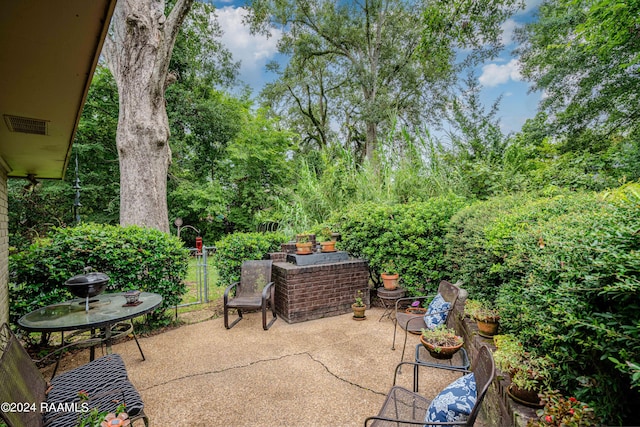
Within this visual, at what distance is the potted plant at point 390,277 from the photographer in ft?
15.0

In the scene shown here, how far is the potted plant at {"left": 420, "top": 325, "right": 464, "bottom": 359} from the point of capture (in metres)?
2.29

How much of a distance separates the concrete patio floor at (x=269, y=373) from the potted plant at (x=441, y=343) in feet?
1.57

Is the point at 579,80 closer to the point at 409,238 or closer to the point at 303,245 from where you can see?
the point at 409,238

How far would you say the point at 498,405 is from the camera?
6.06 feet

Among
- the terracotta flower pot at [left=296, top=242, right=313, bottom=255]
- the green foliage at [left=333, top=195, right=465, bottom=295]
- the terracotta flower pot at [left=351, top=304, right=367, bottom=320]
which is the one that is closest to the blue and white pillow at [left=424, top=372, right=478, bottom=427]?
the terracotta flower pot at [left=351, top=304, right=367, bottom=320]

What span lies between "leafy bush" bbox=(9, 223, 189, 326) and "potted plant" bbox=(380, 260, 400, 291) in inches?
122

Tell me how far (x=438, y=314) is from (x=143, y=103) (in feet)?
20.8

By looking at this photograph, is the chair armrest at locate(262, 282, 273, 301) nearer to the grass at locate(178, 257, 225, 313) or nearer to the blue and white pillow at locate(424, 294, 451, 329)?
the grass at locate(178, 257, 225, 313)

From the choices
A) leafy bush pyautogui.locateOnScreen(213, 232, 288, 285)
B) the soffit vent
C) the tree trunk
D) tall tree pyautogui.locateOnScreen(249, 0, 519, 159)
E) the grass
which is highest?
tall tree pyautogui.locateOnScreen(249, 0, 519, 159)

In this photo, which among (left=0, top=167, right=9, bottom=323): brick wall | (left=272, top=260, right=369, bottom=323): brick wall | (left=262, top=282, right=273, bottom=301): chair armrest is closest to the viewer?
(left=0, top=167, right=9, bottom=323): brick wall

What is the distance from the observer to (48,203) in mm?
10117

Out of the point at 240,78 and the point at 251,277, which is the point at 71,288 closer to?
the point at 251,277

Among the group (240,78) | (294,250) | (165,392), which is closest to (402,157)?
(294,250)

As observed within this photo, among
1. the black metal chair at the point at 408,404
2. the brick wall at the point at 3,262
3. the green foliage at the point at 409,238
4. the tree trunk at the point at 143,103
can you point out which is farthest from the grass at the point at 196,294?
the black metal chair at the point at 408,404
